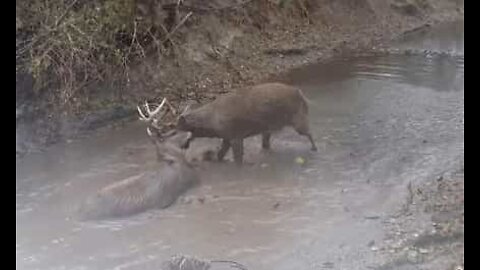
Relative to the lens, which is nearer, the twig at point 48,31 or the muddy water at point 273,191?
the muddy water at point 273,191

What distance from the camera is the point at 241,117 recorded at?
9.78 m

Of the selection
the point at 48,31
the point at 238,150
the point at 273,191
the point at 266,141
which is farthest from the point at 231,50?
the point at 273,191

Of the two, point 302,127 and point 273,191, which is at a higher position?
point 302,127

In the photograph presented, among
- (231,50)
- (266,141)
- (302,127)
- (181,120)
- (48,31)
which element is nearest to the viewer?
(181,120)

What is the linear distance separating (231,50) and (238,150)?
18.1ft

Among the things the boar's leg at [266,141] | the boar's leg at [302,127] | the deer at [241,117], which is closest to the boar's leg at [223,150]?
the deer at [241,117]

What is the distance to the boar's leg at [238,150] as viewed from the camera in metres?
9.78

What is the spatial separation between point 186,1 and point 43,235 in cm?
664

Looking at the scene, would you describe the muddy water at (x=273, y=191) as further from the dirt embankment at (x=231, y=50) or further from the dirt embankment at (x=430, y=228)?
the dirt embankment at (x=231, y=50)

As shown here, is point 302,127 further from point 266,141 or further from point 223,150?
point 223,150

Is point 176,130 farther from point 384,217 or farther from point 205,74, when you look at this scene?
point 205,74

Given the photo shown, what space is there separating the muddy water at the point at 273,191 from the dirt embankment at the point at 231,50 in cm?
66

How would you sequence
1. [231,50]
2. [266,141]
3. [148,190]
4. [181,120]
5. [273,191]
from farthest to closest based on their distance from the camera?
[231,50] → [266,141] → [181,120] → [273,191] → [148,190]
